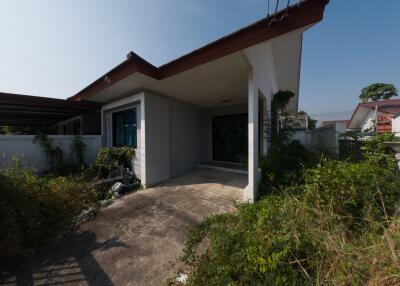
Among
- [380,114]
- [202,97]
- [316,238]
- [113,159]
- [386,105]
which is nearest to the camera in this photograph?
[316,238]

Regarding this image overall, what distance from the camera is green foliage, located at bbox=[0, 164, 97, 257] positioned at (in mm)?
2420

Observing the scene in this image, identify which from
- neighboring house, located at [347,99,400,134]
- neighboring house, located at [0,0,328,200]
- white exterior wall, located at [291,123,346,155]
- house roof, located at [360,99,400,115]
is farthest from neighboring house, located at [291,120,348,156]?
house roof, located at [360,99,400,115]

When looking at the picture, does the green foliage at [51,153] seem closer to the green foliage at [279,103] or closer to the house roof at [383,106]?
the green foliage at [279,103]

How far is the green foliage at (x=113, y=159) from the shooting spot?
5340 mm

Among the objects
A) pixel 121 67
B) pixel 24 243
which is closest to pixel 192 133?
pixel 121 67

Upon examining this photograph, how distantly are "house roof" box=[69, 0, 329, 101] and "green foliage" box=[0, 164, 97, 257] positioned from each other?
110 inches

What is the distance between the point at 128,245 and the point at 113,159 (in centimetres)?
365

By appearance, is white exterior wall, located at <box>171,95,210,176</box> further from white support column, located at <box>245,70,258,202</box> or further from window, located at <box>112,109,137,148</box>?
white support column, located at <box>245,70,258,202</box>

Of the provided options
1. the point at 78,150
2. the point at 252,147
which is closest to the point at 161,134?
the point at 252,147

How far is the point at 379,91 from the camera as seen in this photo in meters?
17.8

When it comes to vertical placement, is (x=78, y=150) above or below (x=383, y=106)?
below

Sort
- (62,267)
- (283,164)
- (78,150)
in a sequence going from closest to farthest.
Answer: (62,267), (283,164), (78,150)

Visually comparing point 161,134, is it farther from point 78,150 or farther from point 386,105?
point 386,105

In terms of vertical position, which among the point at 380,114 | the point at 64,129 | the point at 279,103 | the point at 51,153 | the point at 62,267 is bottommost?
the point at 62,267
